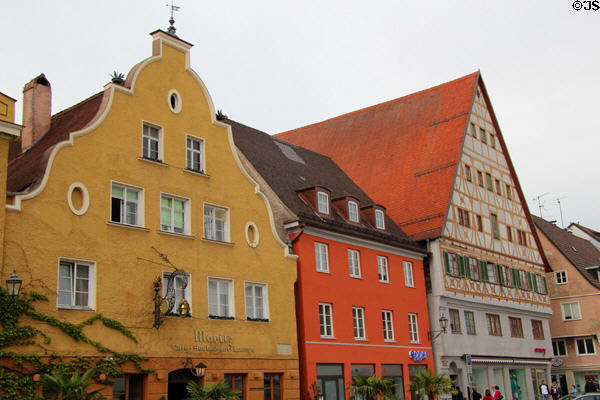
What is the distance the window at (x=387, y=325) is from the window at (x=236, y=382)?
956 centimetres

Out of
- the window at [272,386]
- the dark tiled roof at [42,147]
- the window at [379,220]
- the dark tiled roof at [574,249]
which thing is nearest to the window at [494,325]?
the window at [379,220]

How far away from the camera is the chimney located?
2339cm

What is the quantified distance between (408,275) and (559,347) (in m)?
23.6

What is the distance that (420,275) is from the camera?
34.4 meters

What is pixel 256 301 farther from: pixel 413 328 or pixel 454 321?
pixel 454 321

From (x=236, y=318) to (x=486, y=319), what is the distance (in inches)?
802

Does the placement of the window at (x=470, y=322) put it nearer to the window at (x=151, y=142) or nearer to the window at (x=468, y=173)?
the window at (x=468, y=173)

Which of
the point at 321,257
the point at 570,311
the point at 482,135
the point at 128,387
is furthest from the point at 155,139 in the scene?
the point at 570,311

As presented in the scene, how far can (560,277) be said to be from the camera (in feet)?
175

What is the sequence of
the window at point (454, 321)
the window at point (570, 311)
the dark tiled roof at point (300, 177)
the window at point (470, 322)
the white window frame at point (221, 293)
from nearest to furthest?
the white window frame at point (221, 293) → the dark tiled roof at point (300, 177) → the window at point (454, 321) → the window at point (470, 322) → the window at point (570, 311)

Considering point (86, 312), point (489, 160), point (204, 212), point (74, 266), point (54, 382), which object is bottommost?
point (54, 382)

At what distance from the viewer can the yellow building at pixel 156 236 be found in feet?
59.3

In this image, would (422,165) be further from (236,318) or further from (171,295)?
(171,295)

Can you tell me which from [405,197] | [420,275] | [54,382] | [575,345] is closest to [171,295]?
[54,382]
